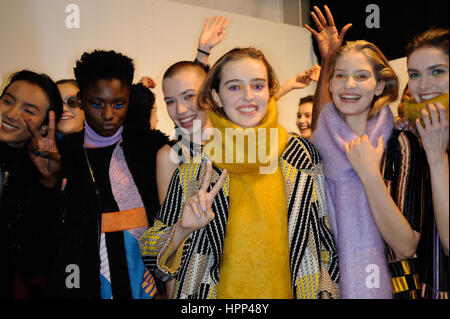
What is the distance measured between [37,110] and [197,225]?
910 mm

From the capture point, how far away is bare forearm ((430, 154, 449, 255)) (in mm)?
1238

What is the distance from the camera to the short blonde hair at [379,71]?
1.44 meters

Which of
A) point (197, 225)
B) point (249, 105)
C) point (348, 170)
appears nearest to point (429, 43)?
point (348, 170)

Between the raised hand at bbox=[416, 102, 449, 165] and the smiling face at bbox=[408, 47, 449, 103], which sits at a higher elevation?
the smiling face at bbox=[408, 47, 449, 103]

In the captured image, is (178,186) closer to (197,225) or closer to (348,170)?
(197,225)

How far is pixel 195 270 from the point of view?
1.43 metres

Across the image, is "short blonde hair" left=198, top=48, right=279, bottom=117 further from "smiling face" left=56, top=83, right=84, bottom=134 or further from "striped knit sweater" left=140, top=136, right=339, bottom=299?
"smiling face" left=56, top=83, right=84, bottom=134

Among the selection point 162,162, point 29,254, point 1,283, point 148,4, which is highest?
point 148,4

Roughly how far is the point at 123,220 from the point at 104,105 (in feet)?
1.68

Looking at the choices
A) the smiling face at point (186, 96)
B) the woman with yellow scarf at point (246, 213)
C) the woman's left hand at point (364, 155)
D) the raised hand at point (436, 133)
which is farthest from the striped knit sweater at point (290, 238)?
the raised hand at point (436, 133)

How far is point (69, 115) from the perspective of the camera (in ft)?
6.49

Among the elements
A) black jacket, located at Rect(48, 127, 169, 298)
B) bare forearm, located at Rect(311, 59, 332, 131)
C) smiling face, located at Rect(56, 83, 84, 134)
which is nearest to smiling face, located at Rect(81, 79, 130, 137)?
black jacket, located at Rect(48, 127, 169, 298)

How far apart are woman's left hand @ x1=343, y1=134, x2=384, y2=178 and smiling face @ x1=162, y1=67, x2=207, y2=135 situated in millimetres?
676

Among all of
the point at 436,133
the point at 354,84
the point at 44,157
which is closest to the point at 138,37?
the point at 44,157
